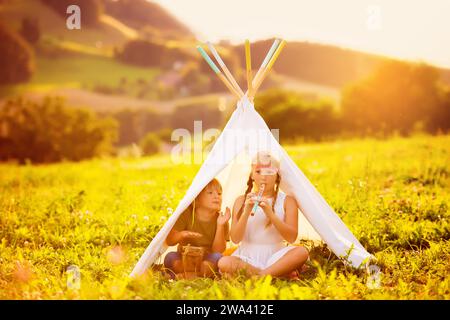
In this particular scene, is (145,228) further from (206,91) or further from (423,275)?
(206,91)

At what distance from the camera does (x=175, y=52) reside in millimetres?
39781

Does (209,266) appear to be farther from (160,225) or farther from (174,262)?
(160,225)

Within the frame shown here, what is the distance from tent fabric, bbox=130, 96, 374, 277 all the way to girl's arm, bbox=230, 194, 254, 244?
300 mm

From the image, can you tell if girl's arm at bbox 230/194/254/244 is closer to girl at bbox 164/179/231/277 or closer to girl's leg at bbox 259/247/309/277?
girl at bbox 164/179/231/277

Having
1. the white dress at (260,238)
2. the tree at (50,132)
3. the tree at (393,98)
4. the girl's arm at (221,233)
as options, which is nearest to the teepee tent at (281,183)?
the white dress at (260,238)

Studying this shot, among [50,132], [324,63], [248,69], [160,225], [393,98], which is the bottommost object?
[160,225]

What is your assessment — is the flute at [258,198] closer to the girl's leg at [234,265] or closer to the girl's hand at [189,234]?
the girl's leg at [234,265]

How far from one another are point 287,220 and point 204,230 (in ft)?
2.30

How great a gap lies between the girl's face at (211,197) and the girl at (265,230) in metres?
0.17

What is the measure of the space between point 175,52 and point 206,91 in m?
6.05

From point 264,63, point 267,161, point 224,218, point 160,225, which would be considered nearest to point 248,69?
point 264,63

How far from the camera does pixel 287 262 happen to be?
400 centimetres

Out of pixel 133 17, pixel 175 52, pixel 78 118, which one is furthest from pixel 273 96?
pixel 133 17

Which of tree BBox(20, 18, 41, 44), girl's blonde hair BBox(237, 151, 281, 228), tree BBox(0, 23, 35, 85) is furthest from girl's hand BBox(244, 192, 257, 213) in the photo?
tree BBox(20, 18, 41, 44)
